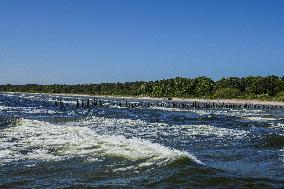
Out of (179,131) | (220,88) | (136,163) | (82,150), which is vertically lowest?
(179,131)

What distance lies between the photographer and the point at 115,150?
2448 centimetres

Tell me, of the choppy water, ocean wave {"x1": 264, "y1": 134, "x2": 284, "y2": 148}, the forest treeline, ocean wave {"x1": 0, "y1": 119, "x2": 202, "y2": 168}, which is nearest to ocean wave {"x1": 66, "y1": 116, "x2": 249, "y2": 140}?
ocean wave {"x1": 264, "y1": 134, "x2": 284, "y2": 148}

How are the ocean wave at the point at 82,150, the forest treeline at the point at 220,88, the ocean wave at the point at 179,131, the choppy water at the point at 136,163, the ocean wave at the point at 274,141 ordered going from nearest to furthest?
1. the choppy water at the point at 136,163
2. the ocean wave at the point at 82,150
3. the ocean wave at the point at 274,141
4. the ocean wave at the point at 179,131
5. the forest treeline at the point at 220,88

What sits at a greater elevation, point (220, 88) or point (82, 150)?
point (220, 88)

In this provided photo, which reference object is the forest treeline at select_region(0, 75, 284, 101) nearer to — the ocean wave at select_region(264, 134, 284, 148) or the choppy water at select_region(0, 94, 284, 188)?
the ocean wave at select_region(264, 134, 284, 148)

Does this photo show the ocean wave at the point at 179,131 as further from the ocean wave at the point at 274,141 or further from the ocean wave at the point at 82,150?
the ocean wave at the point at 82,150

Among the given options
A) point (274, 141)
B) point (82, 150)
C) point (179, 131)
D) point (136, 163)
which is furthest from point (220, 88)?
point (136, 163)

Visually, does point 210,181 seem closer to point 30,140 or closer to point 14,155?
point 14,155

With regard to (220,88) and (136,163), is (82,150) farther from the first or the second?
(220,88)

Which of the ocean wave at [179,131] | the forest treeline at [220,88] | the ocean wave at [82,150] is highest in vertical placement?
the forest treeline at [220,88]

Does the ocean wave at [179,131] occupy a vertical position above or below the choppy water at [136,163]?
below

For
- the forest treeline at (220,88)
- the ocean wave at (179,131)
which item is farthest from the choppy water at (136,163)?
the forest treeline at (220,88)

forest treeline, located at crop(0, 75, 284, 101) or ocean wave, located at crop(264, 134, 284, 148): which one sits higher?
forest treeline, located at crop(0, 75, 284, 101)

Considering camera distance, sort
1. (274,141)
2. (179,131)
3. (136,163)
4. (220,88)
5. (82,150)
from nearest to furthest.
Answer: (136,163), (82,150), (274,141), (179,131), (220,88)
